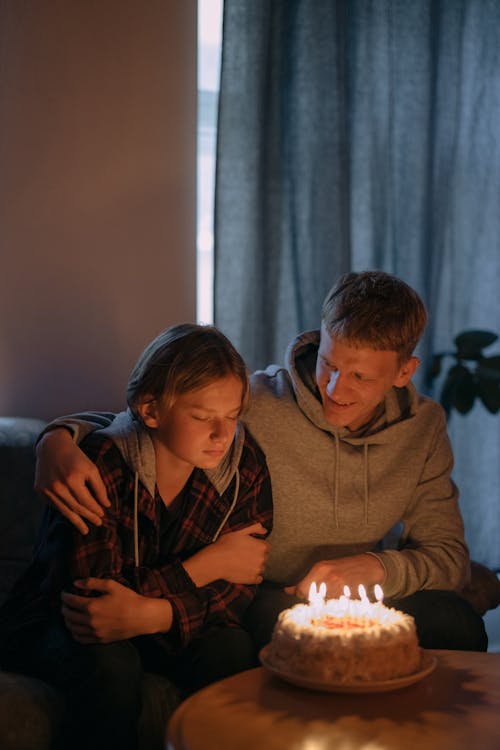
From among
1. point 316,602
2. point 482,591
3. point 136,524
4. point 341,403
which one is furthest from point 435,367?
point 316,602

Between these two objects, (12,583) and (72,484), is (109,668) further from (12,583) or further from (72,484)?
(12,583)

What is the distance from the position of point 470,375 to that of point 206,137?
1225 millimetres

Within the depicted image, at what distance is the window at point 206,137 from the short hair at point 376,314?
105cm

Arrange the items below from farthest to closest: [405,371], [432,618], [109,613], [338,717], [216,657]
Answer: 1. [405,371]
2. [432,618]
3. [216,657]
4. [109,613]
5. [338,717]

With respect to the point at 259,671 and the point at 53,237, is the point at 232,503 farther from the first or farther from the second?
the point at 53,237

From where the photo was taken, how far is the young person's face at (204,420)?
1.83 meters

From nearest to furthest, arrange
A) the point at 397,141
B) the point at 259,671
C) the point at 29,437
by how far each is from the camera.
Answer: the point at 259,671, the point at 29,437, the point at 397,141

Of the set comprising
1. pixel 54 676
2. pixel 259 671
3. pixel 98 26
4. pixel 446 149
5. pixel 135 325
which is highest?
pixel 98 26

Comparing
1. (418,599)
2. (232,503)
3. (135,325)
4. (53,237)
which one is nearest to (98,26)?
(53,237)

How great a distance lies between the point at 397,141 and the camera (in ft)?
10.8

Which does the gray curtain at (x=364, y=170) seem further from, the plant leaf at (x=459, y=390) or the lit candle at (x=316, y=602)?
the lit candle at (x=316, y=602)

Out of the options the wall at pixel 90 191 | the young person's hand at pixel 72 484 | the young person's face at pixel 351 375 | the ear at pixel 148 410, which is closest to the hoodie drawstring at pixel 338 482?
the young person's face at pixel 351 375

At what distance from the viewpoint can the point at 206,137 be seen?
3.11 m

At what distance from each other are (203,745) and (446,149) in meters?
2.58
